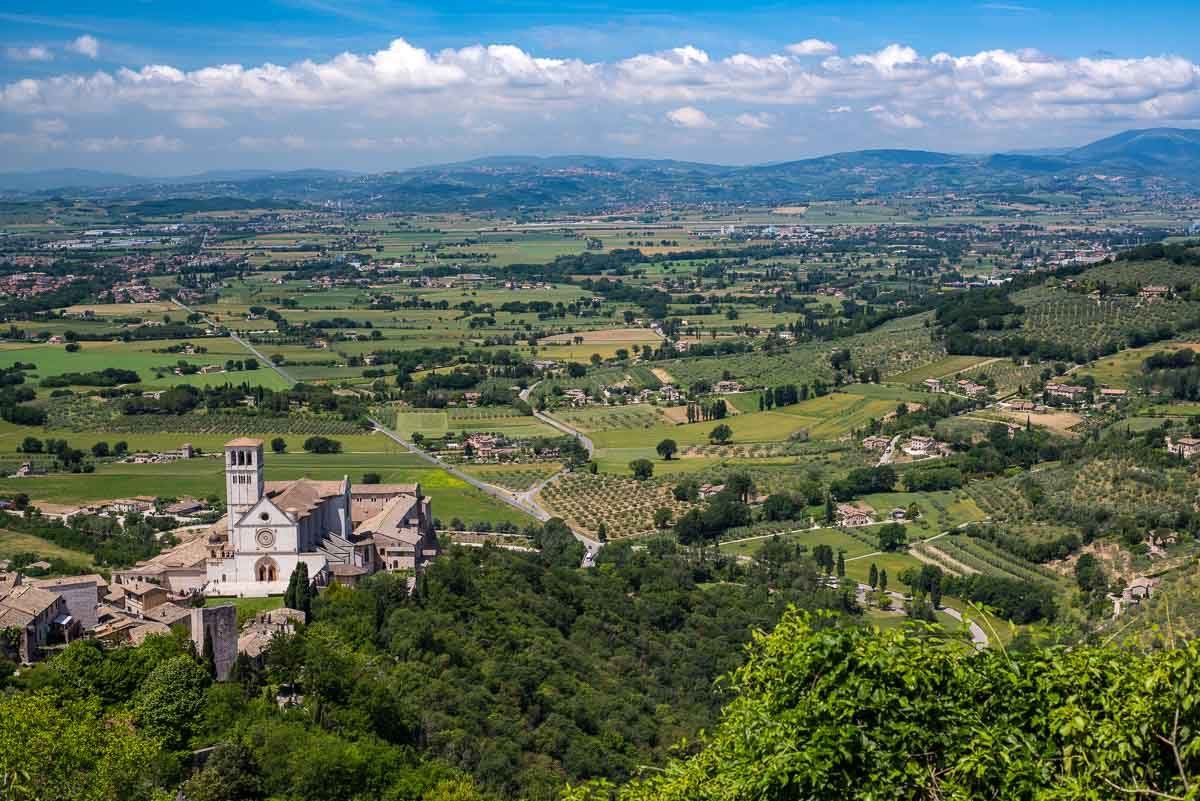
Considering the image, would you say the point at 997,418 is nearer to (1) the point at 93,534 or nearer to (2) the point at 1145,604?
(2) the point at 1145,604

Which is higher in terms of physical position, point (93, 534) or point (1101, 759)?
point (1101, 759)

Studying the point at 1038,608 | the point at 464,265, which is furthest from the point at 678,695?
the point at 464,265

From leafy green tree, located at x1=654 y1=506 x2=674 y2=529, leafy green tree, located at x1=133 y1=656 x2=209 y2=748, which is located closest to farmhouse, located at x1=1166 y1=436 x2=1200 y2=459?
leafy green tree, located at x1=654 y1=506 x2=674 y2=529

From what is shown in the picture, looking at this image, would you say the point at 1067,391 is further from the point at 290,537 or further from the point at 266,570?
the point at 266,570

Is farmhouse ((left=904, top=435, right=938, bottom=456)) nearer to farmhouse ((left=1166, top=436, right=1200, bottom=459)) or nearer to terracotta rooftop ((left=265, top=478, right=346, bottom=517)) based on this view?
farmhouse ((left=1166, top=436, right=1200, bottom=459))

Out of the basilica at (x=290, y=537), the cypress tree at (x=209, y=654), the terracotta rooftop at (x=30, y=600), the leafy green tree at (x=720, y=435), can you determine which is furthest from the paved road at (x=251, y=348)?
the cypress tree at (x=209, y=654)

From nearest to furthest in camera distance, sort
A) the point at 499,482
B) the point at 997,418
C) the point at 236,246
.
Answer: the point at 499,482 < the point at 997,418 < the point at 236,246

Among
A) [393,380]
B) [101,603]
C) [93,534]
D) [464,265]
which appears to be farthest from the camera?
[464,265]
